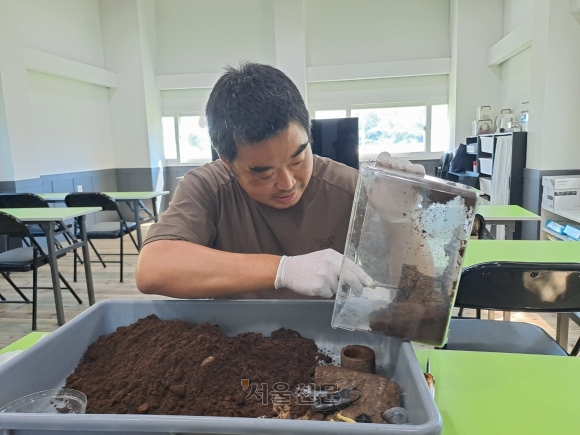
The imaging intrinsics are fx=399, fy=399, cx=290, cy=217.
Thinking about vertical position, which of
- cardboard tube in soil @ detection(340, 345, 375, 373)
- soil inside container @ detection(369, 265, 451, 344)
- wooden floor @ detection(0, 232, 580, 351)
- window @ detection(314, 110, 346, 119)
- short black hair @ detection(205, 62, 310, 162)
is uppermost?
window @ detection(314, 110, 346, 119)

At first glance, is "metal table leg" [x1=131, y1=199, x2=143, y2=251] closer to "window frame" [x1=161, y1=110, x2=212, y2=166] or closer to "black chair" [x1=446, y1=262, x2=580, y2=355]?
"window frame" [x1=161, y1=110, x2=212, y2=166]

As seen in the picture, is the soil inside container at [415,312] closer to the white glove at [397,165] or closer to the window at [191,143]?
the white glove at [397,165]

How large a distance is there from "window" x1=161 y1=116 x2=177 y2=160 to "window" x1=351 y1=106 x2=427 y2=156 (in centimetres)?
301

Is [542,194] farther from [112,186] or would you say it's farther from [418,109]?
[112,186]

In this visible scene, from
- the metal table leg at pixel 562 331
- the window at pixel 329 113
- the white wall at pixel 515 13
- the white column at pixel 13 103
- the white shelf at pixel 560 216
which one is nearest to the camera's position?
the metal table leg at pixel 562 331

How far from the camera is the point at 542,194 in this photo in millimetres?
3689

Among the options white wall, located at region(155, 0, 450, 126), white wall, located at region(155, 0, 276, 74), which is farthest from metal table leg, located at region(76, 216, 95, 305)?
white wall, located at region(155, 0, 276, 74)

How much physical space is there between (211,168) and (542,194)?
3599 millimetres

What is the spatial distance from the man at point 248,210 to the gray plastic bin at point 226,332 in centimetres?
6

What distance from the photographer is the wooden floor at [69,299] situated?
8.46 feet

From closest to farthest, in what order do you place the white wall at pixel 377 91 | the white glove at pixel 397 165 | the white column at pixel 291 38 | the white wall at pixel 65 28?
the white glove at pixel 397 165 < the white wall at pixel 65 28 < the white column at pixel 291 38 < the white wall at pixel 377 91

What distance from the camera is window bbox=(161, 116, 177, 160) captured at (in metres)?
6.73

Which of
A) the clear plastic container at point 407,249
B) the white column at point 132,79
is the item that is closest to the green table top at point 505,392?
the clear plastic container at point 407,249

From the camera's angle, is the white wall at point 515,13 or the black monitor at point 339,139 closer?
the black monitor at point 339,139
